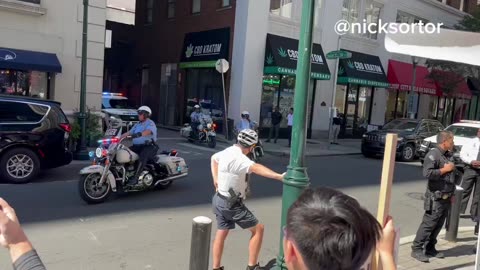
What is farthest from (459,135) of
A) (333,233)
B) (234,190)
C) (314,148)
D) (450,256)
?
(333,233)

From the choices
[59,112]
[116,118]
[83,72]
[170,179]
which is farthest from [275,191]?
[116,118]

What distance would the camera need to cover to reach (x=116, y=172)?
813 centimetres

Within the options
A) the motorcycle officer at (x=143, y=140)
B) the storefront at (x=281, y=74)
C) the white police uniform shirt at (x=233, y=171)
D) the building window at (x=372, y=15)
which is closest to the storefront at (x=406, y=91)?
the building window at (x=372, y=15)

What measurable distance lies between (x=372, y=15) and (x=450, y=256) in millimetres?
21766

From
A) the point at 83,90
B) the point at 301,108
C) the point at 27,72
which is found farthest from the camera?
the point at 27,72

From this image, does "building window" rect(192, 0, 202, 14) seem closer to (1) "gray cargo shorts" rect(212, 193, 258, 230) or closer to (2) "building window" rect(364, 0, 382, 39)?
(2) "building window" rect(364, 0, 382, 39)

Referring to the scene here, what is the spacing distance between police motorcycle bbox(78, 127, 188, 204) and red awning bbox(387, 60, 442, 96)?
66.5 feet

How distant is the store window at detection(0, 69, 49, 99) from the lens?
1379 cm

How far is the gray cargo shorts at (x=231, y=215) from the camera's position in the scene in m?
4.78

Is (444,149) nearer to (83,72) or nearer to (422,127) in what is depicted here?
(83,72)

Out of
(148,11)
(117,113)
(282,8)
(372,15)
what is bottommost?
(117,113)

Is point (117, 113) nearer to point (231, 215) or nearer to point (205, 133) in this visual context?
point (205, 133)

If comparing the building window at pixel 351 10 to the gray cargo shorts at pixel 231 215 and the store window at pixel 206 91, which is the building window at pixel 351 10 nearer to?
the store window at pixel 206 91

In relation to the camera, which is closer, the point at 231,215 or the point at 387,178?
the point at 387,178
